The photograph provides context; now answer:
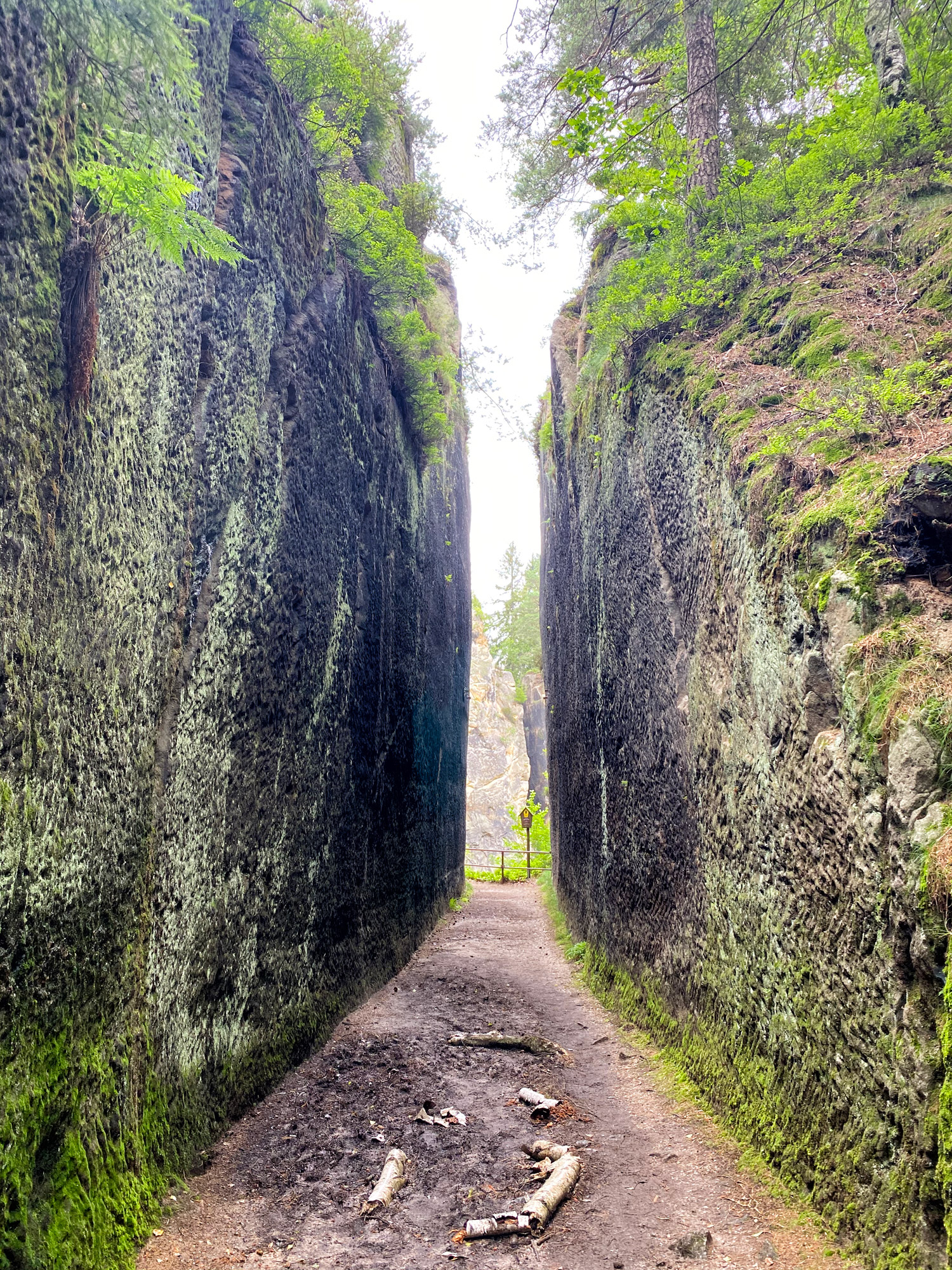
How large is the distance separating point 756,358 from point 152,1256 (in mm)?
7082

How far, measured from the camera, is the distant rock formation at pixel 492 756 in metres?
53.9

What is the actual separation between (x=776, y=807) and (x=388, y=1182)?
3034mm

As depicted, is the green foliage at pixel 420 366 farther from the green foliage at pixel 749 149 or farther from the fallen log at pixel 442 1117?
the fallen log at pixel 442 1117

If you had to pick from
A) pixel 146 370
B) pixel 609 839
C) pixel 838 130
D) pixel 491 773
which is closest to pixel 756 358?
pixel 838 130

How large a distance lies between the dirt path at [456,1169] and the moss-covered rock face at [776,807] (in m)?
0.38

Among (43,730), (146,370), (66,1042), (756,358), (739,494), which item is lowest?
(66,1042)

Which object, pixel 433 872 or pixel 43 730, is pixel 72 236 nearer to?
pixel 43 730

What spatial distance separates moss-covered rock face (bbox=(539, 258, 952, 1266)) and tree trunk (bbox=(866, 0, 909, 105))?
2.97 meters

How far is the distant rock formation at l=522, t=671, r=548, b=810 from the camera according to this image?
41469 millimetres

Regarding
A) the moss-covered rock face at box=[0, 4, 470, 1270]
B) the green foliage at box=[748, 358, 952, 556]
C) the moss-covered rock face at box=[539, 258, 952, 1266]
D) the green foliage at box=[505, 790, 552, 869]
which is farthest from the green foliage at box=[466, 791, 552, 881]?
the green foliage at box=[748, 358, 952, 556]

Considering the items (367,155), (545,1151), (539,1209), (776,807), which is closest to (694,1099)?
(545,1151)

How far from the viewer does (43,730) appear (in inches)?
118

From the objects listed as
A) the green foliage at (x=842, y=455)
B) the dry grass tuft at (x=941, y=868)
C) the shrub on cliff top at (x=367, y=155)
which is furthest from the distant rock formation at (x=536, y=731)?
the dry grass tuft at (x=941, y=868)

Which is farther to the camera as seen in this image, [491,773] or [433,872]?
[491,773]
